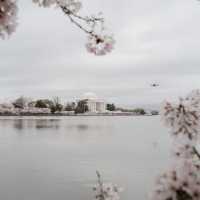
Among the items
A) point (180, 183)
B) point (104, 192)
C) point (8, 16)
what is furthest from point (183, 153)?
point (104, 192)

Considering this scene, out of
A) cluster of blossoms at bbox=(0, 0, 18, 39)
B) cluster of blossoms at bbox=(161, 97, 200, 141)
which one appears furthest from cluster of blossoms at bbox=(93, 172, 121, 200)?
cluster of blossoms at bbox=(0, 0, 18, 39)

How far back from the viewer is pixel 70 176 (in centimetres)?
2495

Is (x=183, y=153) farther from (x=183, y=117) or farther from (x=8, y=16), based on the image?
(x=8, y=16)

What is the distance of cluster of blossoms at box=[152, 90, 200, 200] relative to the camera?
1082mm

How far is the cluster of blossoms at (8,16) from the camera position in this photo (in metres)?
1.41

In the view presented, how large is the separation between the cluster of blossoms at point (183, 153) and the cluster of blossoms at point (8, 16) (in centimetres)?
61

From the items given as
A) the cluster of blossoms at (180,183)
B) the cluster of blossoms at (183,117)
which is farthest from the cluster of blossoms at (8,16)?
the cluster of blossoms at (180,183)

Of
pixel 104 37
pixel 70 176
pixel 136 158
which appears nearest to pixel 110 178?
pixel 70 176

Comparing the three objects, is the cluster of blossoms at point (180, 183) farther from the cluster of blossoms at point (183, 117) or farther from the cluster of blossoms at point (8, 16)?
the cluster of blossoms at point (8, 16)

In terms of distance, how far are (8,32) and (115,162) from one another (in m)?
30.6

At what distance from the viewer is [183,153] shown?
1.19 metres

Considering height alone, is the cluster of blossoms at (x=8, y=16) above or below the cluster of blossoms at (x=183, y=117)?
above

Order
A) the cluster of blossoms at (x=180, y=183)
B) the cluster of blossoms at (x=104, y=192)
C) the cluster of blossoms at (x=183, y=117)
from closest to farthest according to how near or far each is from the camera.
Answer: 1. the cluster of blossoms at (x=180, y=183)
2. the cluster of blossoms at (x=183, y=117)
3. the cluster of blossoms at (x=104, y=192)

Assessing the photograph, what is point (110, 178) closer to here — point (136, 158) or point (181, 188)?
point (136, 158)
